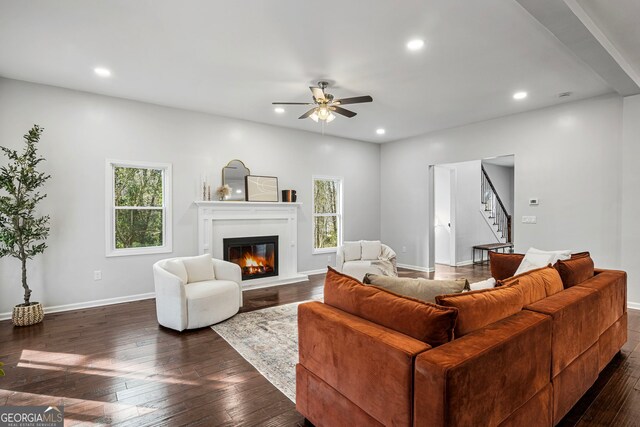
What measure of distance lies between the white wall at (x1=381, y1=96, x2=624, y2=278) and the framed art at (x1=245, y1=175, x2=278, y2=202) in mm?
3395

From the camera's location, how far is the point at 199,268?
4293mm

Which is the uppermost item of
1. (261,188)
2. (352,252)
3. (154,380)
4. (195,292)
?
(261,188)

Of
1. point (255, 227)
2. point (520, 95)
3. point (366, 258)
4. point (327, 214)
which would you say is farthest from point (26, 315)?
point (520, 95)

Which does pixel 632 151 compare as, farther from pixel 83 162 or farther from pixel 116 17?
pixel 83 162

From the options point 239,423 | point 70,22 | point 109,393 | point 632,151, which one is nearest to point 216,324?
point 109,393

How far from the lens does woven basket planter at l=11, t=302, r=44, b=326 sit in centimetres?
378

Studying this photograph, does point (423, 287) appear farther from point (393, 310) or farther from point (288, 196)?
point (288, 196)

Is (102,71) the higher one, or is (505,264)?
(102,71)

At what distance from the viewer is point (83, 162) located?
4531 mm

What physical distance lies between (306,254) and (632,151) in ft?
17.2

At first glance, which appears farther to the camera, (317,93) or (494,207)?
(494,207)

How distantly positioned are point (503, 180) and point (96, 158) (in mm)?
10549

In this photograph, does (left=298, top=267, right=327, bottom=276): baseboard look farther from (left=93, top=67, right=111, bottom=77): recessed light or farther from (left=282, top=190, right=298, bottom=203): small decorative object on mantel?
(left=93, top=67, right=111, bottom=77): recessed light

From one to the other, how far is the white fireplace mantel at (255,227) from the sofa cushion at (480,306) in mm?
4416
